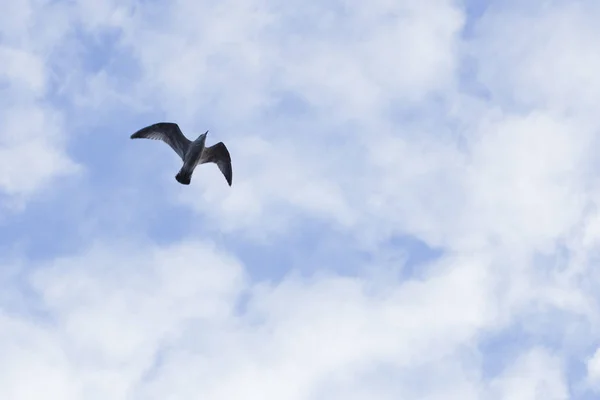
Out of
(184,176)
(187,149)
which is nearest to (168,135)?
(187,149)

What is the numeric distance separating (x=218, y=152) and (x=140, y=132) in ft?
19.3

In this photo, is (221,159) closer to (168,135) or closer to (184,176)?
(184,176)

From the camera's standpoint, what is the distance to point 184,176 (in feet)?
126

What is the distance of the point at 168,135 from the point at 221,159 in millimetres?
4302

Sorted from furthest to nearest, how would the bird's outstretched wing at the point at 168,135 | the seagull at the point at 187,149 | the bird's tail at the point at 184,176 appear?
the bird's outstretched wing at the point at 168,135 → the seagull at the point at 187,149 → the bird's tail at the point at 184,176

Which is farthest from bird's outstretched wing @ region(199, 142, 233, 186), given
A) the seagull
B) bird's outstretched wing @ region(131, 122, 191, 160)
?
bird's outstretched wing @ region(131, 122, 191, 160)

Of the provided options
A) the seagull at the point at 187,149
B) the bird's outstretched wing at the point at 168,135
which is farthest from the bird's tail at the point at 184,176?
the bird's outstretched wing at the point at 168,135

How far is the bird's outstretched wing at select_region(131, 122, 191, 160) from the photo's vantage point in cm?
3969

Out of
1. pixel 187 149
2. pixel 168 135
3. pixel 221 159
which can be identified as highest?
pixel 168 135

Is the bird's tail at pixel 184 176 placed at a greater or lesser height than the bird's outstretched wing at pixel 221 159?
lesser

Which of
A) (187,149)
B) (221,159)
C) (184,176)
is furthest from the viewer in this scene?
(221,159)

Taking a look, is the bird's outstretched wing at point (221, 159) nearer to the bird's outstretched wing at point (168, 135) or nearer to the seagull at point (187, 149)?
the seagull at point (187, 149)

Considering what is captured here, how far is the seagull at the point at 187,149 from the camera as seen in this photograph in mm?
38719

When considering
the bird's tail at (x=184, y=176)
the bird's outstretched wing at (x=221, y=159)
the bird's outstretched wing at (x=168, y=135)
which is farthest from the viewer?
the bird's outstretched wing at (x=221, y=159)
